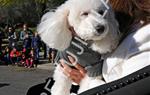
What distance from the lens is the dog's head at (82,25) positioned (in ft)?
7.31

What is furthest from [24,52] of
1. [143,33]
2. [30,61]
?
[143,33]

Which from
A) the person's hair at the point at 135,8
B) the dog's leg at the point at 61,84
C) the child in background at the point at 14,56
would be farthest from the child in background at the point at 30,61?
the person's hair at the point at 135,8

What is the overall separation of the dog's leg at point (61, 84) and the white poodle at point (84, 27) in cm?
1

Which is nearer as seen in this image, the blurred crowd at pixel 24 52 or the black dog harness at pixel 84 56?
the black dog harness at pixel 84 56

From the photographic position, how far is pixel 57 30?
2449 mm

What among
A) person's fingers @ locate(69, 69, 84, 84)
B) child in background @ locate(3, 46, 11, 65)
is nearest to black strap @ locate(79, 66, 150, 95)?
person's fingers @ locate(69, 69, 84, 84)

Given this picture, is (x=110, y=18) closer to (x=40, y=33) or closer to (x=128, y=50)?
(x=128, y=50)

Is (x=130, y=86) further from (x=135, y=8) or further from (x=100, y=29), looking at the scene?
(x=100, y=29)

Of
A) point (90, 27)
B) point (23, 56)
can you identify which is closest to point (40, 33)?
point (90, 27)

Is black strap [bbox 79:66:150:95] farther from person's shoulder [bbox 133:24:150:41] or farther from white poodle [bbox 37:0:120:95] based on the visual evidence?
white poodle [bbox 37:0:120:95]

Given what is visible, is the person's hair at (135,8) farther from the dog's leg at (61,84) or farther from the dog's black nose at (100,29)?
the dog's leg at (61,84)

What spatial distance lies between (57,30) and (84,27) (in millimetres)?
192

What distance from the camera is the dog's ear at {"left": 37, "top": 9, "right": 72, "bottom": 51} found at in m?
2.42

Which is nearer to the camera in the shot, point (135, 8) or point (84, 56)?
point (135, 8)
